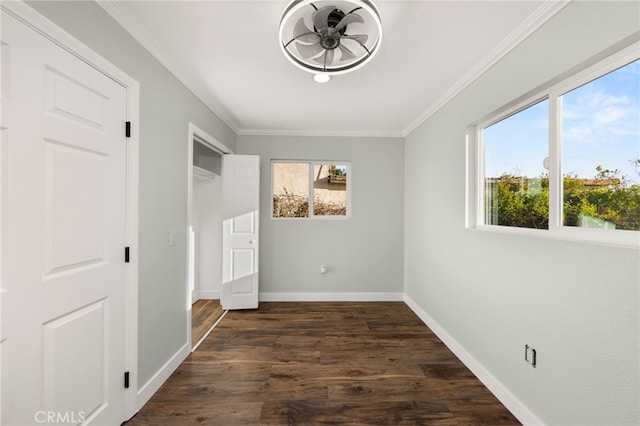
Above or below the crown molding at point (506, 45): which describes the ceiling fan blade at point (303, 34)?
below

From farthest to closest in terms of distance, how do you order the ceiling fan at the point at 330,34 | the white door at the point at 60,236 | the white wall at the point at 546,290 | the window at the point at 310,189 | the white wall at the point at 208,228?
1. the window at the point at 310,189
2. the white wall at the point at 208,228
3. the ceiling fan at the point at 330,34
4. the white wall at the point at 546,290
5. the white door at the point at 60,236

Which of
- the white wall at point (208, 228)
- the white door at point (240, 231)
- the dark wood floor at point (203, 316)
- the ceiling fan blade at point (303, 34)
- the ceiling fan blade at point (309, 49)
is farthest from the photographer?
the white wall at point (208, 228)

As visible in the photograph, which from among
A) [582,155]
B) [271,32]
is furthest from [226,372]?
[582,155]

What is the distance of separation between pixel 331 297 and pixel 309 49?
3292 millimetres

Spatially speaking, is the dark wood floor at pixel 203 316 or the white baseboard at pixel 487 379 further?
the dark wood floor at pixel 203 316

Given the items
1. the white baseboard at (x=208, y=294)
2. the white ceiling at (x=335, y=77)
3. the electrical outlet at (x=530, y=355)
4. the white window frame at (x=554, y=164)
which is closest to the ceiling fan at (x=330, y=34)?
the white ceiling at (x=335, y=77)

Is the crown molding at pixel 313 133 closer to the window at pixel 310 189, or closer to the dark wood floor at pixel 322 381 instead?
the window at pixel 310 189

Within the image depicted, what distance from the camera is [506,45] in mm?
1814

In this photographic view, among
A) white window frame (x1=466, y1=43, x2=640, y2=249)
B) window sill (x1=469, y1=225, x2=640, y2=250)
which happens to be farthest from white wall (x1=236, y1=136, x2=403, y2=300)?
window sill (x1=469, y1=225, x2=640, y2=250)

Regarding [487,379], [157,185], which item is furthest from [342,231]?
[157,185]

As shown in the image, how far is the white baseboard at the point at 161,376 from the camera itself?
1824 millimetres

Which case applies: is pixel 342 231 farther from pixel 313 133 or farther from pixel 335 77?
pixel 335 77

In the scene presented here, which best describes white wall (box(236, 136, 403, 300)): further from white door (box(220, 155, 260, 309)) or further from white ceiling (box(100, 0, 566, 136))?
white ceiling (box(100, 0, 566, 136))

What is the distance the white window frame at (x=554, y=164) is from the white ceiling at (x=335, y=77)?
394 millimetres
